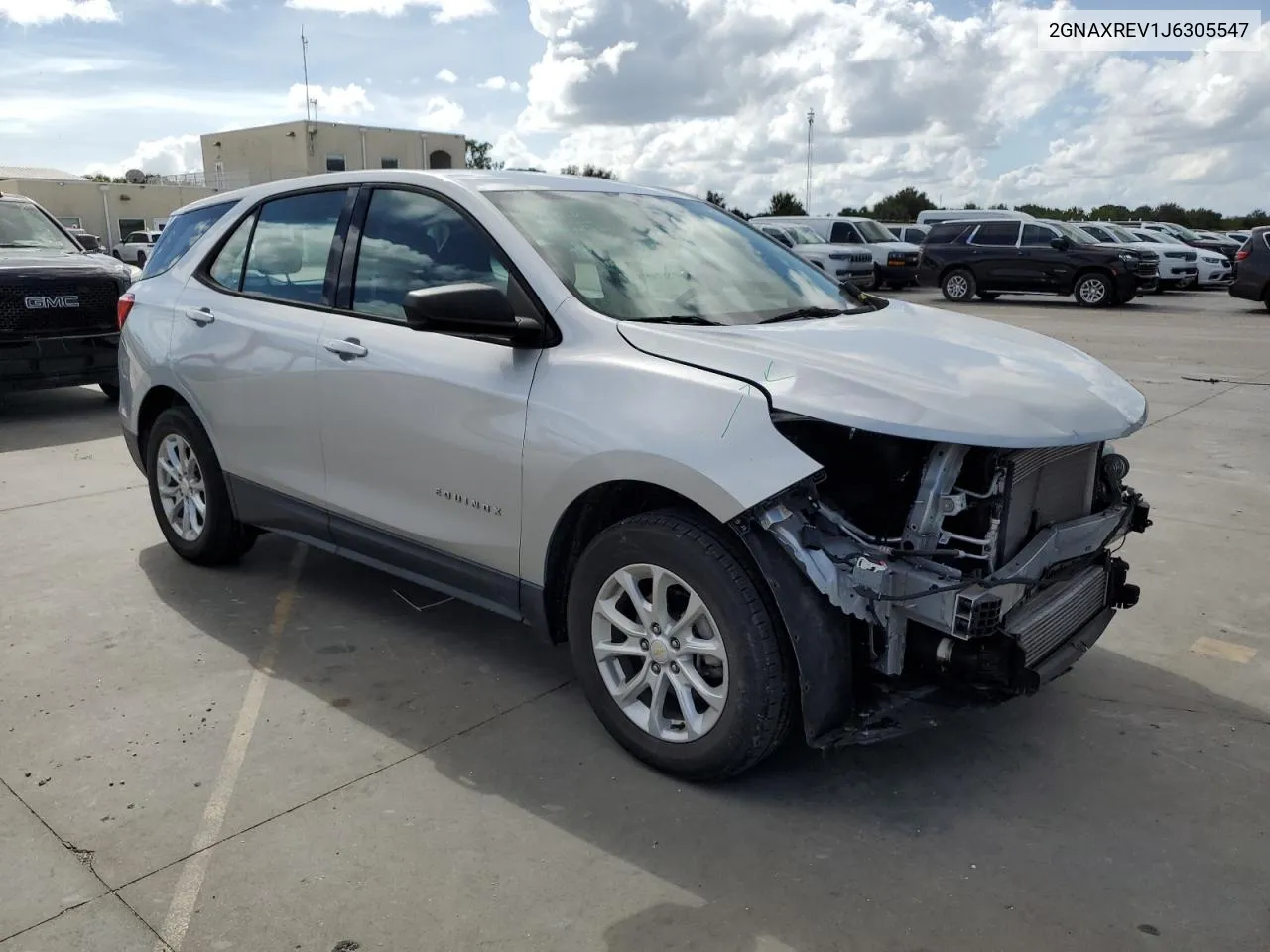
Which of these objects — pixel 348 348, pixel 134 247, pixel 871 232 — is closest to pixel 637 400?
pixel 348 348

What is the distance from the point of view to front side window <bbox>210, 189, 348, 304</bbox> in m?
4.38

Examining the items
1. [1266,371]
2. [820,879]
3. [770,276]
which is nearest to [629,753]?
[820,879]

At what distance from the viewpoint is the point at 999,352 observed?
11.4 feet

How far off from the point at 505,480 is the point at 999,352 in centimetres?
167

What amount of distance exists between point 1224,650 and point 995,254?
62.5 ft

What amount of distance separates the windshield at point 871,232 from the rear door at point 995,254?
3929 mm

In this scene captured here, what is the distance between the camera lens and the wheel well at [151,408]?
5168 mm

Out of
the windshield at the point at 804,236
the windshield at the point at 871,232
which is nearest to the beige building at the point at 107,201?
the windshield at the point at 804,236

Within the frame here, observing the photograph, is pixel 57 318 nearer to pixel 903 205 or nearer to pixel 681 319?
pixel 681 319

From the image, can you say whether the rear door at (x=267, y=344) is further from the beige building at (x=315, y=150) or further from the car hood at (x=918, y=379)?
the beige building at (x=315, y=150)

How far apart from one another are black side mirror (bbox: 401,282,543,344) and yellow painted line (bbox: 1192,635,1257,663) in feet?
9.72

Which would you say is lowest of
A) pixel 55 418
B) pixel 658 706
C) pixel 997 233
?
pixel 55 418

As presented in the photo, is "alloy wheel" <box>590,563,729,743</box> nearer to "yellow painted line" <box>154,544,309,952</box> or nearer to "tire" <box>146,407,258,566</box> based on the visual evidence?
"yellow painted line" <box>154,544,309,952</box>

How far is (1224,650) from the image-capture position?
4.30 meters
